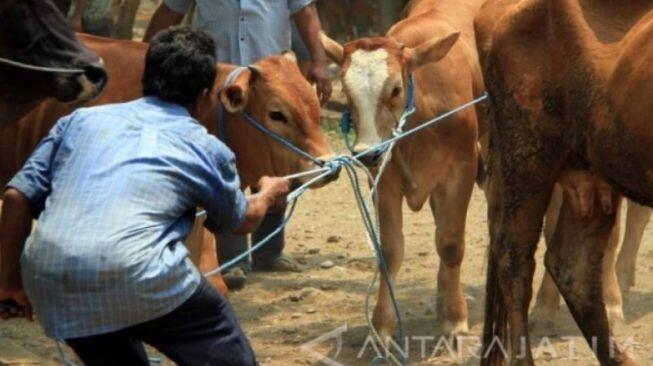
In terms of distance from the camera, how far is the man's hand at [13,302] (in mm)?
5469

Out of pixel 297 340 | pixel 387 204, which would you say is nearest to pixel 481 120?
pixel 387 204

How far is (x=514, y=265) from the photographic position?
7.39 meters

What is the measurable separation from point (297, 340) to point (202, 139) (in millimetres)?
3458

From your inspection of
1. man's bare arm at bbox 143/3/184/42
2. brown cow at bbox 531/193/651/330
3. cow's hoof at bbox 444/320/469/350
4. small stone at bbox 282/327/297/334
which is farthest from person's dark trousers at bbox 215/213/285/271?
brown cow at bbox 531/193/651/330

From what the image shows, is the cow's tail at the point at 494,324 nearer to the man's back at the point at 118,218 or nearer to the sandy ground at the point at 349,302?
the sandy ground at the point at 349,302

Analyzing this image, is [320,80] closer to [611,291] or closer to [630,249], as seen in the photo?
[611,291]

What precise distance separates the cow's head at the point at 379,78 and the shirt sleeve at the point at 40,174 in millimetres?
2904

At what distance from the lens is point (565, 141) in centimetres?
704

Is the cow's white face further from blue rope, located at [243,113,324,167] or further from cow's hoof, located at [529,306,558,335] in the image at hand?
cow's hoof, located at [529,306,558,335]

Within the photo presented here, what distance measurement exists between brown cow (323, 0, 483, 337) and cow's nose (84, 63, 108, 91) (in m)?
1.51

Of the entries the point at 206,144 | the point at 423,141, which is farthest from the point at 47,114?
the point at 206,144

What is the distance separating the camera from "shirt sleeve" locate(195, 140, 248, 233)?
5.33 meters

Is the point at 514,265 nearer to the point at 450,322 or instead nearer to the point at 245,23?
the point at 450,322

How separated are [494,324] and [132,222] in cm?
277
